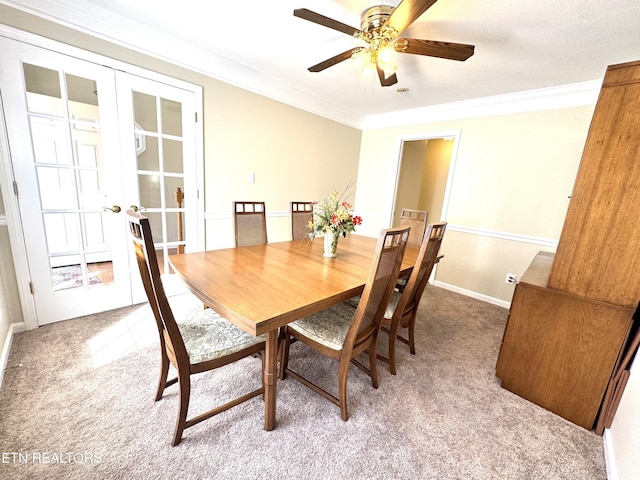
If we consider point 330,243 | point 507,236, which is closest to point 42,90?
point 330,243

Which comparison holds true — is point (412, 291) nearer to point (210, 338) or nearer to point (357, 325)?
point (357, 325)

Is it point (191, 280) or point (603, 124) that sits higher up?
point (603, 124)

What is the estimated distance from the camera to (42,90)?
6.16 feet

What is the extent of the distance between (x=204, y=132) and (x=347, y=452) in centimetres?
289

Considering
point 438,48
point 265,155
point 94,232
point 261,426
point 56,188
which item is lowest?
point 261,426

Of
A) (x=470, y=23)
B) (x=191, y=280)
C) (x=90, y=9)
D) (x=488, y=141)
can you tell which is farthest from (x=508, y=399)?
(x=90, y=9)

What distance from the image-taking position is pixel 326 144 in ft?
12.7

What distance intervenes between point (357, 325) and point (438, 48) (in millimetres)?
1780

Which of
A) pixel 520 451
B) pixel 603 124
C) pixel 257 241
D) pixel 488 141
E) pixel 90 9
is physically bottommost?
pixel 520 451

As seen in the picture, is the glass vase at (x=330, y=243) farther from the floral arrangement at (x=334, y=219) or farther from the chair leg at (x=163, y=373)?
the chair leg at (x=163, y=373)

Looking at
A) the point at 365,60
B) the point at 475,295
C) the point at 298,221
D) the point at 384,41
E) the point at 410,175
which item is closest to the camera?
the point at 384,41

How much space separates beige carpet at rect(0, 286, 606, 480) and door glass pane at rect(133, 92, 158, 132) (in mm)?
1843

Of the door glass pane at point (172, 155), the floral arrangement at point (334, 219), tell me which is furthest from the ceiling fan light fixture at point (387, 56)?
the door glass pane at point (172, 155)

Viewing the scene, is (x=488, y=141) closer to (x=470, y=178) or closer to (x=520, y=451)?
(x=470, y=178)
